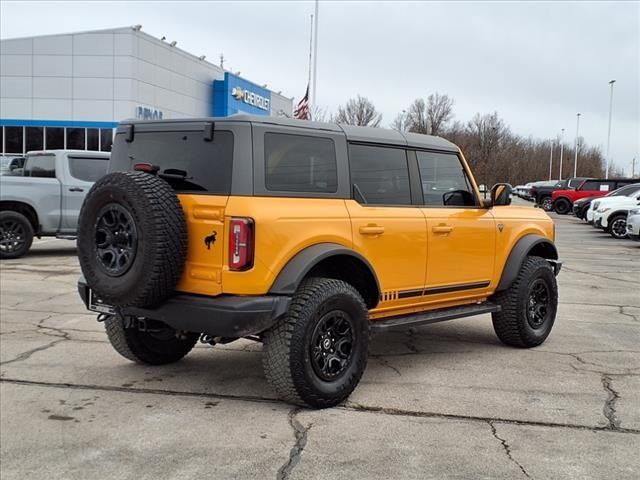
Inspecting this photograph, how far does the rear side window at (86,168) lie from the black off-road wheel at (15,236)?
4.47 ft

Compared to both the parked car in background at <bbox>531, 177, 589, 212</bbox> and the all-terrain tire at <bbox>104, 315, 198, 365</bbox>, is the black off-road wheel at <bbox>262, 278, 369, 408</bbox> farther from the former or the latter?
the parked car in background at <bbox>531, 177, 589, 212</bbox>

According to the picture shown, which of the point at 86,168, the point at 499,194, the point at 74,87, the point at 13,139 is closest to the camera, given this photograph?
the point at 499,194

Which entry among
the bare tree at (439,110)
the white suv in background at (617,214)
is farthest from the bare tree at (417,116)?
the white suv in background at (617,214)

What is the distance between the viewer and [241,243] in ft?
14.4

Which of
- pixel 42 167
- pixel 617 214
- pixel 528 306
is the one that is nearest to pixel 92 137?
pixel 42 167

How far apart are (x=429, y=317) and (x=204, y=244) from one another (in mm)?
2173

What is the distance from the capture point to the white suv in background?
21938mm

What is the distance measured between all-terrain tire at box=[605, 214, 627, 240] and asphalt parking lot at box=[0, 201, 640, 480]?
51.9 feet

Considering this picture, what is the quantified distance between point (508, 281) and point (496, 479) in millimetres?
3078

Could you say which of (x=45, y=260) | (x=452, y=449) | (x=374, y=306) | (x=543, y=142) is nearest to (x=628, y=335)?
(x=374, y=306)

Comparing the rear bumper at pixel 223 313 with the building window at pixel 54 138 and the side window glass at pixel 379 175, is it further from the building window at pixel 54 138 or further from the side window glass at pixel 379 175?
the building window at pixel 54 138

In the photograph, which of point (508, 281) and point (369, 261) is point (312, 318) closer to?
point (369, 261)

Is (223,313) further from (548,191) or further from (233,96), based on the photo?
(233,96)

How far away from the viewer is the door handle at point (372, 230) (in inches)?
201
